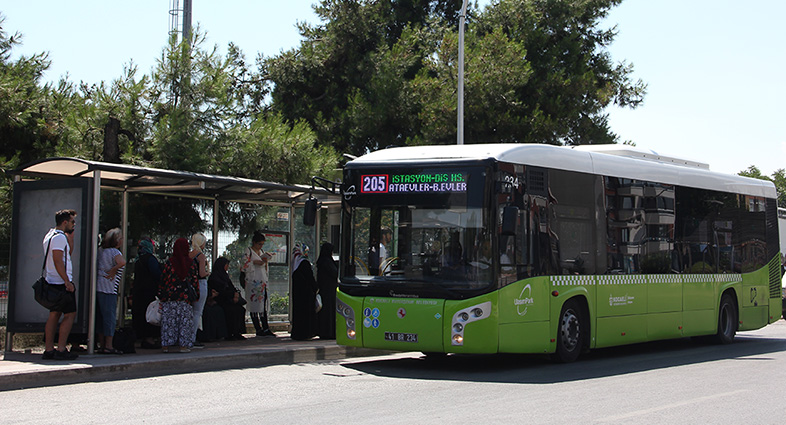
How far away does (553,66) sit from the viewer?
29.3 meters

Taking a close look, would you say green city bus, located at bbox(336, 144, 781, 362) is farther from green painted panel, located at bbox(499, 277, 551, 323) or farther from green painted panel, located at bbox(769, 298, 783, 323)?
green painted panel, located at bbox(769, 298, 783, 323)

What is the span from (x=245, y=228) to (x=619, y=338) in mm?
7050

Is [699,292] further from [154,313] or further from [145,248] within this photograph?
[145,248]

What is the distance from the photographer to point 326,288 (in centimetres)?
1487

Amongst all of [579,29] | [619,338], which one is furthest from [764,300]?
[579,29]

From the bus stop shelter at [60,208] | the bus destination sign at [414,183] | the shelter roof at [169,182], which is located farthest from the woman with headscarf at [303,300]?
the bus destination sign at [414,183]

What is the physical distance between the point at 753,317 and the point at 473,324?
27.8 feet

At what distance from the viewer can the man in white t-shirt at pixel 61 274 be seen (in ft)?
35.9

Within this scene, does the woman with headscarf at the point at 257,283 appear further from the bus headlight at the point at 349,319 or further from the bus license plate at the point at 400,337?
the bus license plate at the point at 400,337

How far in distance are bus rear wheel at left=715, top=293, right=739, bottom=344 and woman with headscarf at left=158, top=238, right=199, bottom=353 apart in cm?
942

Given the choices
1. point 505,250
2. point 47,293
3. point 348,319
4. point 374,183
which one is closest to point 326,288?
point 348,319

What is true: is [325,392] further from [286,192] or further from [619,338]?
[286,192]

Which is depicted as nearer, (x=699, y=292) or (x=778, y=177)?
(x=699, y=292)

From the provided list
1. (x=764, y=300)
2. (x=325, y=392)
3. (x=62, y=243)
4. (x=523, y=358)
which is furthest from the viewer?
(x=764, y=300)
